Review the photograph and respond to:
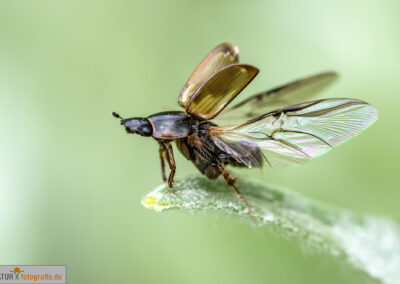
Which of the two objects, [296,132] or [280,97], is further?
[280,97]

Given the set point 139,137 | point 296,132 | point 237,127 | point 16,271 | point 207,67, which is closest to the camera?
point 296,132

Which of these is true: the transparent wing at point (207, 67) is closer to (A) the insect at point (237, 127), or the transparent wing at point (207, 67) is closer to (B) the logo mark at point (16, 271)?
(A) the insect at point (237, 127)

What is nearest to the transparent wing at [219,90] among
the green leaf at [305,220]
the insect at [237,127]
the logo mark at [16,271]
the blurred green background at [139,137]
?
the insect at [237,127]

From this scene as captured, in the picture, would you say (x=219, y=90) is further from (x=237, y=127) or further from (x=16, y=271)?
(x=16, y=271)

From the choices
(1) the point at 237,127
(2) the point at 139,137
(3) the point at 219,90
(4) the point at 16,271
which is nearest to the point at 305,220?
(1) the point at 237,127

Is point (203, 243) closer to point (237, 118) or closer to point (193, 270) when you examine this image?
point (193, 270)

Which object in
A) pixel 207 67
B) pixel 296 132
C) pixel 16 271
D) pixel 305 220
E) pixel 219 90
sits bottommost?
pixel 16 271

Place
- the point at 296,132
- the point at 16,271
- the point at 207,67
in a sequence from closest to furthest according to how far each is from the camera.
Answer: the point at 296,132 → the point at 207,67 → the point at 16,271

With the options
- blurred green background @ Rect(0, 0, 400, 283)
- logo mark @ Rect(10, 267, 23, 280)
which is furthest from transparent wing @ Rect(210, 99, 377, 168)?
logo mark @ Rect(10, 267, 23, 280)

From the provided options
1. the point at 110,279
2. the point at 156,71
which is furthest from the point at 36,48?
the point at 110,279
